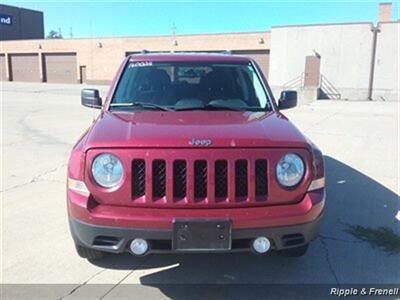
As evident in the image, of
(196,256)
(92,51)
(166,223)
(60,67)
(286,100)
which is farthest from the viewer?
(60,67)

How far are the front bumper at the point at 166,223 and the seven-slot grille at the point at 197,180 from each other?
9cm

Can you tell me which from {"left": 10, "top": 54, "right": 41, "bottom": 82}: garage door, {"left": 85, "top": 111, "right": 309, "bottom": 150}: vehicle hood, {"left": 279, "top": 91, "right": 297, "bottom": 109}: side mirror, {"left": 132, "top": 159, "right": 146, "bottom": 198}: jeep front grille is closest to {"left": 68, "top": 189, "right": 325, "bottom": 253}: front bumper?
{"left": 132, "top": 159, "right": 146, "bottom": 198}: jeep front grille

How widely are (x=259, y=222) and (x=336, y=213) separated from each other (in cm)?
259

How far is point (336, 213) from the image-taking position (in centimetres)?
526

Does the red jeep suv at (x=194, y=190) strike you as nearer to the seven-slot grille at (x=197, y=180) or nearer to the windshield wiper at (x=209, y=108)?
the seven-slot grille at (x=197, y=180)

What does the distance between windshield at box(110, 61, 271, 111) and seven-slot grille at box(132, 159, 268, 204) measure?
122cm

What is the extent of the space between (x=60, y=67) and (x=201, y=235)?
167ft

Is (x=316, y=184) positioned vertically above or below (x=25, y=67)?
below

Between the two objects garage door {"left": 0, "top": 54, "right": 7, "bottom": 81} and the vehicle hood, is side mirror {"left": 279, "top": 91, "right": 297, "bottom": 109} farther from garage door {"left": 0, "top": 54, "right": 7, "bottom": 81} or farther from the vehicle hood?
garage door {"left": 0, "top": 54, "right": 7, "bottom": 81}

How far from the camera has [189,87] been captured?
4.52 meters

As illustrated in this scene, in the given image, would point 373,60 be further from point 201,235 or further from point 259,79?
point 201,235

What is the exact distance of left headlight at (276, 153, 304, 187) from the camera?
10.2 feet

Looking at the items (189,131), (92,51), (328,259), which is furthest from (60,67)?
(189,131)

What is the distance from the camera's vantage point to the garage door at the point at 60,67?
49344mm
